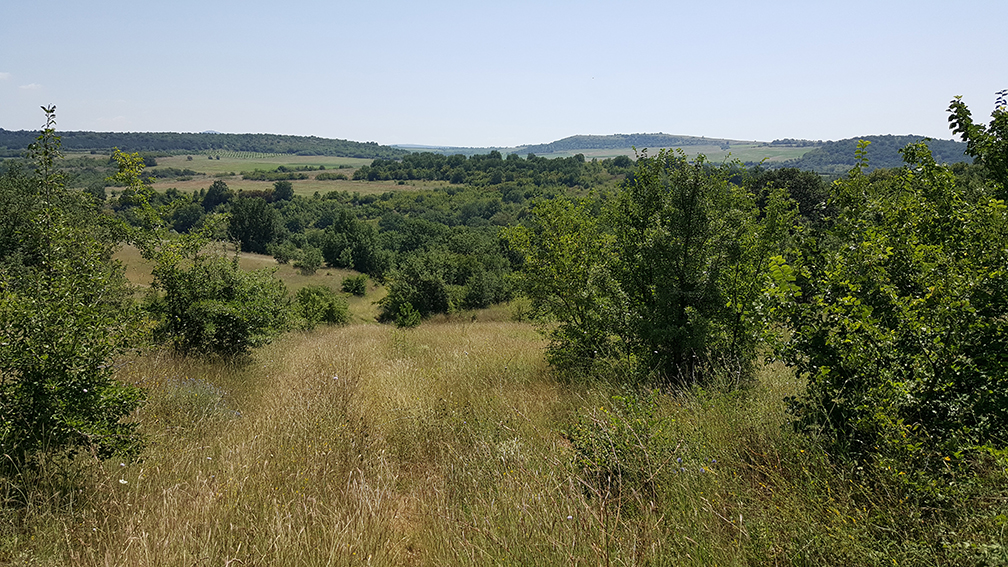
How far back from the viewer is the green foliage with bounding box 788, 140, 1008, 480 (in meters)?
A: 3.11

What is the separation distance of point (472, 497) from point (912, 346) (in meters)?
3.35

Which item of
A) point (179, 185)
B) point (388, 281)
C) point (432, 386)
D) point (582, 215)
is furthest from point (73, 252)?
point (179, 185)

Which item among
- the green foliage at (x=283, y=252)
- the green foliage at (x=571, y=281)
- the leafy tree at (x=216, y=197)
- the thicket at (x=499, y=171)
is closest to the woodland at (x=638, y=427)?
the green foliage at (x=571, y=281)

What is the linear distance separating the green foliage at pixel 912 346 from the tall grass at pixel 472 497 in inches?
13.7

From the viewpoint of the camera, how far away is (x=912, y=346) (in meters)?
3.43

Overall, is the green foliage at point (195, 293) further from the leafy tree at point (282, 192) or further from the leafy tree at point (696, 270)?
the leafy tree at point (282, 192)

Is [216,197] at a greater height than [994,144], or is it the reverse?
[994,144]

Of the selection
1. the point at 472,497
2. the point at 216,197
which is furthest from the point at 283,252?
the point at 472,497

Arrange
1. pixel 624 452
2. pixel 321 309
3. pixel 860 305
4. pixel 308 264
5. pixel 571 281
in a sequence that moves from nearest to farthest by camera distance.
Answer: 1. pixel 860 305
2. pixel 624 452
3. pixel 571 281
4. pixel 321 309
5. pixel 308 264

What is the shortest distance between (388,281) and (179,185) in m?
118

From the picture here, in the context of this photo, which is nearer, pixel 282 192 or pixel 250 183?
pixel 282 192

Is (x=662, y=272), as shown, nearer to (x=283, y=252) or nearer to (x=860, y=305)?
(x=860, y=305)

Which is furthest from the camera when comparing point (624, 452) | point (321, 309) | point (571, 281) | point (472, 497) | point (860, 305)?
point (321, 309)

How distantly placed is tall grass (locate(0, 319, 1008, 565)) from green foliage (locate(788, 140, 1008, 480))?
13.7 inches
